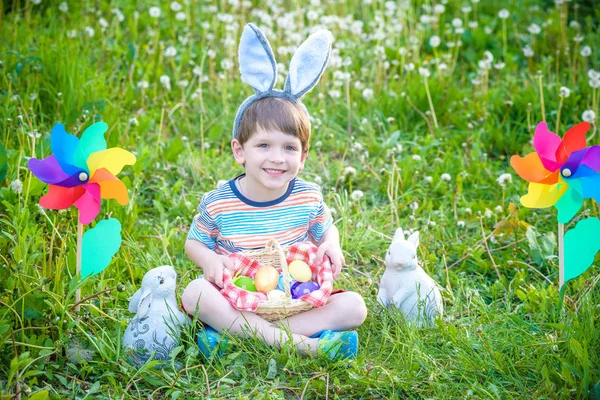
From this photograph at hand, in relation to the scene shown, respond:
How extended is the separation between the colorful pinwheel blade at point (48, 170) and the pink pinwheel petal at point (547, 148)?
5.31 feet

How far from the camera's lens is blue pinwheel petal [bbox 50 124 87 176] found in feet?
8.48

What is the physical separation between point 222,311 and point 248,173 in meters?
0.53

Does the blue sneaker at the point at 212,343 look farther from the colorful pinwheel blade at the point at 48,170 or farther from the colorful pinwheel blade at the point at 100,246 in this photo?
the colorful pinwheel blade at the point at 48,170

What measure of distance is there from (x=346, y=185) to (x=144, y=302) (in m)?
1.68

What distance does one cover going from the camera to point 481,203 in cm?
388

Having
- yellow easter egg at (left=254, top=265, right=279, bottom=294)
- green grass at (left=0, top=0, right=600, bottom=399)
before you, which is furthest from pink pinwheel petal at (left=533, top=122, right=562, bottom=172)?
yellow easter egg at (left=254, top=265, right=279, bottom=294)

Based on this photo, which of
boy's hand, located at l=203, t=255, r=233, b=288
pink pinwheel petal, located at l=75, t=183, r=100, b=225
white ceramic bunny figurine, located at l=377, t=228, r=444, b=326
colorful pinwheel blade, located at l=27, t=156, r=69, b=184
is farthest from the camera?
white ceramic bunny figurine, located at l=377, t=228, r=444, b=326

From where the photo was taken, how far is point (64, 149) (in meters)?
2.61

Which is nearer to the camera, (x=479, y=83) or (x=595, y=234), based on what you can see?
(x=595, y=234)

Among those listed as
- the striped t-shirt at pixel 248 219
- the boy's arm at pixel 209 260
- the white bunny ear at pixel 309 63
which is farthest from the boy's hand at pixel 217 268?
the white bunny ear at pixel 309 63

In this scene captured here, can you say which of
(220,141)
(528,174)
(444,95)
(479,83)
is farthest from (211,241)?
(479,83)

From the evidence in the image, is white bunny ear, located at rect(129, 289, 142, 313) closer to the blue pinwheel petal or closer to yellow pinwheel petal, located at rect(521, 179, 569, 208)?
the blue pinwheel petal

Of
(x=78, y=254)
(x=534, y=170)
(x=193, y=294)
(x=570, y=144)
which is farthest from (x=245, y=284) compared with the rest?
(x=570, y=144)

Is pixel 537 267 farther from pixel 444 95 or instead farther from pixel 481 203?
pixel 444 95
